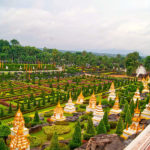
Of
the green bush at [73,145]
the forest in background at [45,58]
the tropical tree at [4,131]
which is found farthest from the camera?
the forest in background at [45,58]

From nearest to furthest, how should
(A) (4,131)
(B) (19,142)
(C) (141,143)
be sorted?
(C) (141,143) < (B) (19,142) < (A) (4,131)

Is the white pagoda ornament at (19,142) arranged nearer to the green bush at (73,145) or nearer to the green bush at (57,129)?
the green bush at (73,145)

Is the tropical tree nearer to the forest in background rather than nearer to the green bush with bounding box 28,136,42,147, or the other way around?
the green bush with bounding box 28,136,42,147

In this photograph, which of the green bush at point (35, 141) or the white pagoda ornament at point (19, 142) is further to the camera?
the green bush at point (35, 141)

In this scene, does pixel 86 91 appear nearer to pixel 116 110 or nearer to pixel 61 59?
pixel 116 110

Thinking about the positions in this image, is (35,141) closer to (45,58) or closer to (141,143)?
(141,143)

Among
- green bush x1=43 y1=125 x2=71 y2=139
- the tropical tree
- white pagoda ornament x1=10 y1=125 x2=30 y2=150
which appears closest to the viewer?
white pagoda ornament x1=10 y1=125 x2=30 y2=150

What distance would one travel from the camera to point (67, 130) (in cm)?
2227

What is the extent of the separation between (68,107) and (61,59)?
76.6 meters

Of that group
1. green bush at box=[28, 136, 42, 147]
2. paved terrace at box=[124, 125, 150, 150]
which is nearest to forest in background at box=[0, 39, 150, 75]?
green bush at box=[28, 136, 42, 147]

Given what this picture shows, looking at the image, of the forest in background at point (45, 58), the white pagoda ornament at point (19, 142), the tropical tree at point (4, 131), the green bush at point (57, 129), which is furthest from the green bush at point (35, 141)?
the forest in background at point (45, 58)

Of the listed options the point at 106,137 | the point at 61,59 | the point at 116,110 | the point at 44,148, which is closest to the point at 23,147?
the point at 44,148

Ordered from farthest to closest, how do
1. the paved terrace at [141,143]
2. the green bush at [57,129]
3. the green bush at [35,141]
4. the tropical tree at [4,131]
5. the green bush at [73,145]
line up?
the green bush at [57,129], the green bush at [35,141], the tropical tree at [4,131], the green bush at [73,145], the paved terrace at [141,143]

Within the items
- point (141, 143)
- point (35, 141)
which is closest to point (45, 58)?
point (35, 141)
